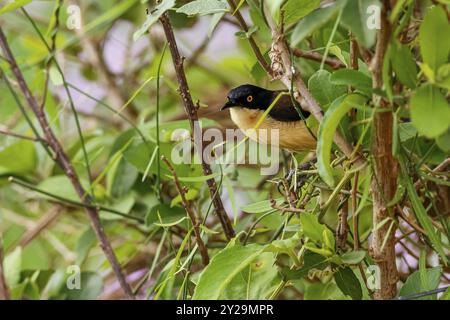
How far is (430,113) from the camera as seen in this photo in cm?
92

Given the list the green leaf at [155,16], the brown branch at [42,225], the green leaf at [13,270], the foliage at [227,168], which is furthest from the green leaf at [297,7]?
the brown branch at [42,225]

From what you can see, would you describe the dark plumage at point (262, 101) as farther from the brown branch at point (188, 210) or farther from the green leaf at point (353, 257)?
the green leaf at point (353, 257)

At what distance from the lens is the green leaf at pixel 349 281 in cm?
122

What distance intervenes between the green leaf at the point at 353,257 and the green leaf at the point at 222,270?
0.13m

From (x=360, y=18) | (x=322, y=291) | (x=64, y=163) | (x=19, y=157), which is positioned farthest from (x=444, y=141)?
(x=19, y=157)

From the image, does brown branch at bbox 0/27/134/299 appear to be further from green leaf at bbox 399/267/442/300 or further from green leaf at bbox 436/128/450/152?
green leaf at bbox 436/128/450/152

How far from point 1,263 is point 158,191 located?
1.34 feet

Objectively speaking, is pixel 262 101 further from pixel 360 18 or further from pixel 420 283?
pixel 360 18

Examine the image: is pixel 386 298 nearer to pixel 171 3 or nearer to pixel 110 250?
pixel 171 3

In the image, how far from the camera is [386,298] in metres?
1.18

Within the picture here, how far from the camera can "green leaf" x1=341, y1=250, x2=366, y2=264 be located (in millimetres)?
1141

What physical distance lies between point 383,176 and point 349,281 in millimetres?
220

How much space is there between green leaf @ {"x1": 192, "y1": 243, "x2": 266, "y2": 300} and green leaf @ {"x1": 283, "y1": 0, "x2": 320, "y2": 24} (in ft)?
1.07
